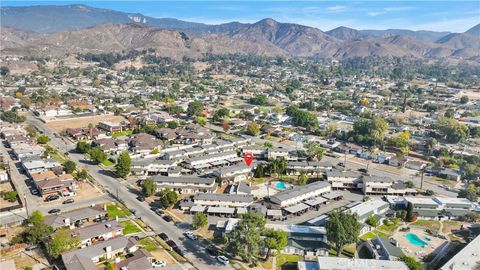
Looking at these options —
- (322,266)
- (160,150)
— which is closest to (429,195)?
(322,266)

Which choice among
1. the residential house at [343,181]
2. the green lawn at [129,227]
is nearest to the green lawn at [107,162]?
the green lawn at [129,227]

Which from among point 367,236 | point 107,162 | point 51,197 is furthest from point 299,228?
point 107,162

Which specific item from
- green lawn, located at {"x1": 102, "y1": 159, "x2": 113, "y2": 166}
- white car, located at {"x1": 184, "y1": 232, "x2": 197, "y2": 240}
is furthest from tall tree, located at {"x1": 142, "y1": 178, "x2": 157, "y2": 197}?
green lawn, located at {"x1": 102, "y1": 159, "x2": 113, "y2": 166}

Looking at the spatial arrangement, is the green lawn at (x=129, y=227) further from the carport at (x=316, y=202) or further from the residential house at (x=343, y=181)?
the residential house at (x=343, y=181)

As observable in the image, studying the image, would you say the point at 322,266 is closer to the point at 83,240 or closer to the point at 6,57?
the point at 83,240

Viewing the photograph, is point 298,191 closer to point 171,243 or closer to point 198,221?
point 198,221
